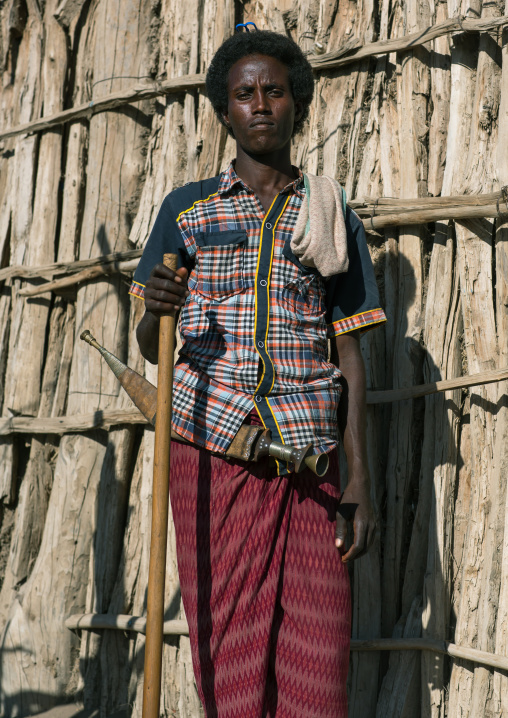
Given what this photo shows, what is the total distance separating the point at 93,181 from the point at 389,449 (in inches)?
72.7

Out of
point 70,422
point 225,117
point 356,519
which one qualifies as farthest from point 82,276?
point 356,519

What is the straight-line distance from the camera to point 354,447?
2393mm

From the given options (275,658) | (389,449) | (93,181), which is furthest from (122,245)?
(275,658)

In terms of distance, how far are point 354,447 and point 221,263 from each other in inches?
26.1

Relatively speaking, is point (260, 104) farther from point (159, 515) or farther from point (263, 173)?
point (159, 515)

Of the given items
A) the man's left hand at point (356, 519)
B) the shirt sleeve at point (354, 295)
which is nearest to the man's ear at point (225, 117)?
the shirt sleeve at point (354, 295)

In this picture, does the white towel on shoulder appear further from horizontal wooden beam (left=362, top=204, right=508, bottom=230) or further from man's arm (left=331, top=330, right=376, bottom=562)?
horizontal wooden beam (left=362, top=204, right=508, bottom=230)

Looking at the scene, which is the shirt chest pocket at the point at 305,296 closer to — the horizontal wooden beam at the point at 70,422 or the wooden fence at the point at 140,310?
the wooden fence at the point at 140,310

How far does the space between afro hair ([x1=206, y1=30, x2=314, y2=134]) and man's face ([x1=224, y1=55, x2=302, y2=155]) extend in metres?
0.07

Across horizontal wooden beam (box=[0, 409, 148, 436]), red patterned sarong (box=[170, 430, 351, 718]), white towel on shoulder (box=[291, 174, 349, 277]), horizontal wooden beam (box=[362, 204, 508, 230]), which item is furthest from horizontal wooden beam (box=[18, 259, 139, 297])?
red patterned sarong (box=[170, 430, 351, 718])

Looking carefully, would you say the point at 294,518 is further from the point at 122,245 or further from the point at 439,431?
the point at 122,245

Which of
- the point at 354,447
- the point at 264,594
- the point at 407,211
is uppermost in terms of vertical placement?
the point at 407,211

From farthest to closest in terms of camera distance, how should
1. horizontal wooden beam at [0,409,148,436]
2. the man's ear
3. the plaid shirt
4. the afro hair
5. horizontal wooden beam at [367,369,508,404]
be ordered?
horizontal wooden beam at [0,409,148,436], horizontal wooden beam at [367,369,508,404], the man's ear, the afro hair, the plaid shirt

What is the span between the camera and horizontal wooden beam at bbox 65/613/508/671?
106 inches
